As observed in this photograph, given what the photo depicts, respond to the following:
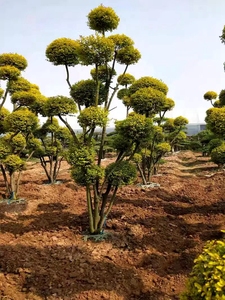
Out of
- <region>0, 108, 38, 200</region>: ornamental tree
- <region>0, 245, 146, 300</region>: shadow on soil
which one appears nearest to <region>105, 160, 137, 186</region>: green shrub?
<region>0, 245, 146, 300</region>: shadow on soil

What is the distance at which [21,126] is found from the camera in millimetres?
9477

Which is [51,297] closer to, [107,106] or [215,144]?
[107,106]

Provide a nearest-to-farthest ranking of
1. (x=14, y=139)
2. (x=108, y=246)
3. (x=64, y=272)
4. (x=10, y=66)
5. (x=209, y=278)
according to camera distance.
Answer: (x=209, y=278)
(x=64, y=272)
(x=108, y=246)
(x=10, y=66)
(x=14, y=139)

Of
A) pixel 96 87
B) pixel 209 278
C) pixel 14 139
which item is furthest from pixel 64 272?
pixel 14 139

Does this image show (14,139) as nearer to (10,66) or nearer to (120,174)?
(10,66)

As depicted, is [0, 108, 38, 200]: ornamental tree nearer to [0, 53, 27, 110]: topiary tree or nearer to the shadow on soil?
[0, 53, 27, 110]: topiary tree

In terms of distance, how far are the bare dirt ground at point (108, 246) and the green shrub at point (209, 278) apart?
2.04 meters

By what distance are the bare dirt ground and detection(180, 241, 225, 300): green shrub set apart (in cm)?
204

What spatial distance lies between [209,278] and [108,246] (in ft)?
12.9

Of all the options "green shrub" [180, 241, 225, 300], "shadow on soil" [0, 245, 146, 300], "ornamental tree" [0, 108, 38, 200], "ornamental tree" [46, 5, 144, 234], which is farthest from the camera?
"ornamental tree" [0, 108, 38, 200]

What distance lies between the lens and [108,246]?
653 cm

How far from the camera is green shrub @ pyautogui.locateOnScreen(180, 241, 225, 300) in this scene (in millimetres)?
2781

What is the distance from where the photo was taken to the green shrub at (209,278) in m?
2.78

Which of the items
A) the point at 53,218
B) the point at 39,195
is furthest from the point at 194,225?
the point at 39,195
